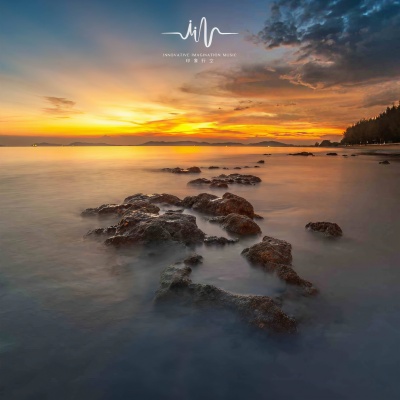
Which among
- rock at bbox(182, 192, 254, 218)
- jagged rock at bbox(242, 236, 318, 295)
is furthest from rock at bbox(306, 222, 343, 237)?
jagged rock at bbox(242, 236, 318, 295)

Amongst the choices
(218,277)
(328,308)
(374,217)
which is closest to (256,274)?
(218,277)

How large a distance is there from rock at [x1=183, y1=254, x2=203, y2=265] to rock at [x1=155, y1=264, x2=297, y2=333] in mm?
450

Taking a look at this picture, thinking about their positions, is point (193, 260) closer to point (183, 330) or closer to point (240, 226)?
point (183, 330)

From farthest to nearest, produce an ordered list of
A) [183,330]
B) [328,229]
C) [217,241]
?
[328,229], [217,241], [183,330]

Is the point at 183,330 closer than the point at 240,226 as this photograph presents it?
Yes

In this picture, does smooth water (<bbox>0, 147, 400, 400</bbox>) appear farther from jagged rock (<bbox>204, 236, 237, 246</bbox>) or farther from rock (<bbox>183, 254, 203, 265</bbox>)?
jagged rock (<bbox>204, 236, 237, 246</bbox>)

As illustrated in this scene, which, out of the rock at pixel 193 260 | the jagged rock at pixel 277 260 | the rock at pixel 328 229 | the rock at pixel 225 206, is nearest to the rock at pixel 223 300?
the rock at pixel 193 260

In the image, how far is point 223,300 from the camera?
4.41 m

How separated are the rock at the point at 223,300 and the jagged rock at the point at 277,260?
0.86 metres

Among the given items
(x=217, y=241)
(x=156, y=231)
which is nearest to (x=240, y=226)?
(x=217, y=241)

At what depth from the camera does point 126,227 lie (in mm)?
7512

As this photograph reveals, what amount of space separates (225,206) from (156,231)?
335 centimetres

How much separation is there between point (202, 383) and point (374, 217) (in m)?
9.47

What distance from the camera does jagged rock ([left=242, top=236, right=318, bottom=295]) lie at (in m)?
4.96
